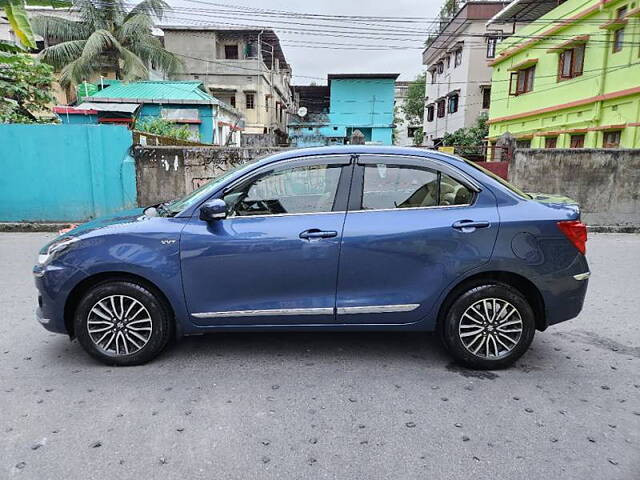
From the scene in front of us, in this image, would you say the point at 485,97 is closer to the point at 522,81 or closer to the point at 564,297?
the point at 522,81

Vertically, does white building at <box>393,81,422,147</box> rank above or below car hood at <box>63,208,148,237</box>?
above

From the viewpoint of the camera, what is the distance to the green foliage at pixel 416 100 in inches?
2072

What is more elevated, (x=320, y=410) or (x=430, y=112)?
(x=430, y=112)

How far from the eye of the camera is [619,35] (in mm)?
16141

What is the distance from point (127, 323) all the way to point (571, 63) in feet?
69.8

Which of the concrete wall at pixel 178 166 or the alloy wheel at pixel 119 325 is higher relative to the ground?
the concrete wall at pixel 178 166

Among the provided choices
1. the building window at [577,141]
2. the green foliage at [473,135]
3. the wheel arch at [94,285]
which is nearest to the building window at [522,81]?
the green foliage at [473,135]

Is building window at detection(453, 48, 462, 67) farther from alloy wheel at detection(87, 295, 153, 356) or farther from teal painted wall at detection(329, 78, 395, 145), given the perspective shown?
alloy wheel at detection(87, 295, 153, 356)

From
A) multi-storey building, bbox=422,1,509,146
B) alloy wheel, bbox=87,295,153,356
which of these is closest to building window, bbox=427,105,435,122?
multi-storey building, bbox=422,1,509,146

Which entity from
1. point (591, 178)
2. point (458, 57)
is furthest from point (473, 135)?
point (591, 178)

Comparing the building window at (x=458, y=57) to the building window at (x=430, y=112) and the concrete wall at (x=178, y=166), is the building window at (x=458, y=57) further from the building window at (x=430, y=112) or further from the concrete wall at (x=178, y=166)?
the concrete wall at (x=178, y=166)

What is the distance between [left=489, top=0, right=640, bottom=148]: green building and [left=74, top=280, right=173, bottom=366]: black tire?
17.0 metres

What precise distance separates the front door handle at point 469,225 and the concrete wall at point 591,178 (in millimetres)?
8256

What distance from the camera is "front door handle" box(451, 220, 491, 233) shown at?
3322mm
